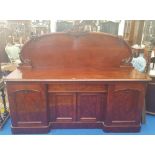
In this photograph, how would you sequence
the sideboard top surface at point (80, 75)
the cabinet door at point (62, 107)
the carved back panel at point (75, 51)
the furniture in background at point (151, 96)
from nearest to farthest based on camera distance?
1. the sideboard top surface at point (80, 75)
2. the cabinet door at point (62, 107)
3. the carved back panel at point (75, 51)
4. the furniture in background at point (151, 96)

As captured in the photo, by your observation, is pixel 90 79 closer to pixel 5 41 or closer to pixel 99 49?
pixel 99 49

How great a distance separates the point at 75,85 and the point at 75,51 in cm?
50

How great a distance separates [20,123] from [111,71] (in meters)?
1.31

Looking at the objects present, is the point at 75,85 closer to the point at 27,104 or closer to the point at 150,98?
the point at 27,104

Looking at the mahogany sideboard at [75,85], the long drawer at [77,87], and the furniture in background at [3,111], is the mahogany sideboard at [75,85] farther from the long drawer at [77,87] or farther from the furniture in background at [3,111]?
the furniture in background at [3,111]

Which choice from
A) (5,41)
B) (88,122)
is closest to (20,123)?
(88,122)

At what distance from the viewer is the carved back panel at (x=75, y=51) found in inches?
86.0

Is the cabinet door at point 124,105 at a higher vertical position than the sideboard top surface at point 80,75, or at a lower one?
lower

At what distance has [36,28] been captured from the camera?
3.29 m

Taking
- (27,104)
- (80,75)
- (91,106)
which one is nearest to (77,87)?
(80,75)

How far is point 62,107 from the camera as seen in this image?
2.12m

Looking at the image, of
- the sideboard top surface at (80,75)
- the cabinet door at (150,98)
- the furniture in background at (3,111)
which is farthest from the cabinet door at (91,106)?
the furniture in background at (3,111)

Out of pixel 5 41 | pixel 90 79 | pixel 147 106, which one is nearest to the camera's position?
pixel 90 79

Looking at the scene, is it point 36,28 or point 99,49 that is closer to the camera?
point 99,49
